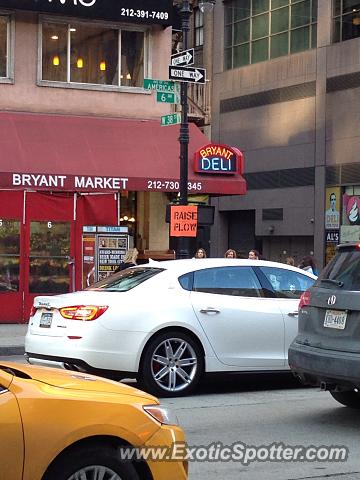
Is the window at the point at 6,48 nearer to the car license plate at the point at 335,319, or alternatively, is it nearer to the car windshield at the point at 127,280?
the car windshield at the point at 127,280

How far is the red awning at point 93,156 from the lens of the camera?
17266mm

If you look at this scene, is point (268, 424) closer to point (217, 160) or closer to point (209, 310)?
point (209, 310)

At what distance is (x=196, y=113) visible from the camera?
27.2m

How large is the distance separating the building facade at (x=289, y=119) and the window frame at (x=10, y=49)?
18158 mm

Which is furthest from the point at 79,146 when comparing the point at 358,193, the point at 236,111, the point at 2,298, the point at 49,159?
the point at 236,111

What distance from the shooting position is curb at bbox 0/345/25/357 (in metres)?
13.6

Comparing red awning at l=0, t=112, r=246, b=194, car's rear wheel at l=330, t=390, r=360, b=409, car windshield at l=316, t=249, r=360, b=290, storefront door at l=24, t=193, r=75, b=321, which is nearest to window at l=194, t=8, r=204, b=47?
red awning at l=0, t=112, r=246, b=194

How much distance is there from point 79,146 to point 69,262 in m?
2.69

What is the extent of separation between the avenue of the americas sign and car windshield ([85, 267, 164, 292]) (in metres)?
10.4

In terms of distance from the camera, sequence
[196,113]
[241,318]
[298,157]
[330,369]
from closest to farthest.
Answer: [330,369], [241,318], [196,113], [298,157]

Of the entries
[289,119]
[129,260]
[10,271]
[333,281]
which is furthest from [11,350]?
[289,119]

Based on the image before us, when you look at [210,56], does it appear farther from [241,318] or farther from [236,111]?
[241,318]

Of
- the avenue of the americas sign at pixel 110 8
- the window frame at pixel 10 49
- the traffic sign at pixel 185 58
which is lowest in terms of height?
the traffic sign at pixel 185 58

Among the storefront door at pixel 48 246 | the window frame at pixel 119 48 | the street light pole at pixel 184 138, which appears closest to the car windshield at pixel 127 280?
the street light pole at pixel 184 138
